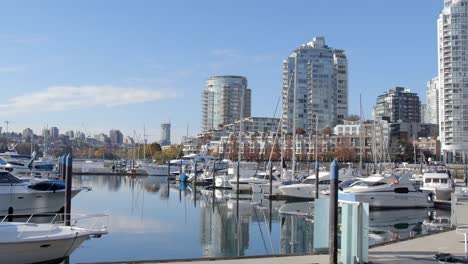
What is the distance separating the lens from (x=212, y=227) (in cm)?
3256

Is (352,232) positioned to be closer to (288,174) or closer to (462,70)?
(288,174)

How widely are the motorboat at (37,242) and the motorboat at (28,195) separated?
14975 mm

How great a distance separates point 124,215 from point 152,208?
5.99 meters

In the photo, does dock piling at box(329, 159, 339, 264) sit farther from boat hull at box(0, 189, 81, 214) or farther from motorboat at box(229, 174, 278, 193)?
motorboat at box(229, 174, 278, 193)

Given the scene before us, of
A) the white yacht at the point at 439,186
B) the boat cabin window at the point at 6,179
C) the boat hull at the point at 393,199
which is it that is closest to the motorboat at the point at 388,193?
the boat hull at the point at 393,199

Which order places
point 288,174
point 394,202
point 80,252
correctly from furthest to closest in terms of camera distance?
point 288,174 → point 394,202 → point 80,252

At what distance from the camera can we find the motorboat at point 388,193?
42.6m

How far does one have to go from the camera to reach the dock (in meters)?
15.0

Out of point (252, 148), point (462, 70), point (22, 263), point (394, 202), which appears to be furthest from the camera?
point (252, 148)

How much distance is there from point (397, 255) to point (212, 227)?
17.7m

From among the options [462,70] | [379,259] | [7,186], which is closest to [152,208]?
[7,186]

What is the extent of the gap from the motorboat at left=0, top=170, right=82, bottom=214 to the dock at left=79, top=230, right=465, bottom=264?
20530mm

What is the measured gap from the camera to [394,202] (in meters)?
42.9

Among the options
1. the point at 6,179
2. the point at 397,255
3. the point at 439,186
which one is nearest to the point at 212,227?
the point at 6,179
